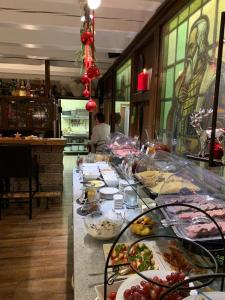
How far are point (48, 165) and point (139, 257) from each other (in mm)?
3362

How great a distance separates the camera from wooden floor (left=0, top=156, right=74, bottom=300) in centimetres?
211

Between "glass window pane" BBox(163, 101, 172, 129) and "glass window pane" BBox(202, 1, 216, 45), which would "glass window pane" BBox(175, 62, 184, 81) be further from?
"glass window pane" BBox(202, 1, 216, 45)

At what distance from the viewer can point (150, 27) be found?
3.04 meters

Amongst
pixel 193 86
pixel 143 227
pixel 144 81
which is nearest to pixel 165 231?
pixel 143 227

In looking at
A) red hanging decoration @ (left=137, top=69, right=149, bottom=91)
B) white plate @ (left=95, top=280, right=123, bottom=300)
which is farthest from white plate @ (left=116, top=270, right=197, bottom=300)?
red hanging decoration @ (left=137, top=69, right=149, bottom=91)

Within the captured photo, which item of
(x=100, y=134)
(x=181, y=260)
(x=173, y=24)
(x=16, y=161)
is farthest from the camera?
(x=100, y=134)

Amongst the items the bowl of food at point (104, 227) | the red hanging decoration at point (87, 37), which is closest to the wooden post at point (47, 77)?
the red hanging decoration at point (87, 37)

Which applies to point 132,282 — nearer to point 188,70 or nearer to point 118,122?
point 188,70

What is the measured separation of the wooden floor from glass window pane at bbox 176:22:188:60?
2378 millimetres

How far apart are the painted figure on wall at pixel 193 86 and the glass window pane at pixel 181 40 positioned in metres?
0.13

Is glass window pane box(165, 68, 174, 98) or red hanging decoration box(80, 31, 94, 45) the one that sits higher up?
red hanging decoration box(80, 31, 94, 45)

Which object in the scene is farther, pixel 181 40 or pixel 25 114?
pixel 25 114

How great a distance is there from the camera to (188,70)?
88.0 inches

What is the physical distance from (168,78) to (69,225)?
7.48 feet
